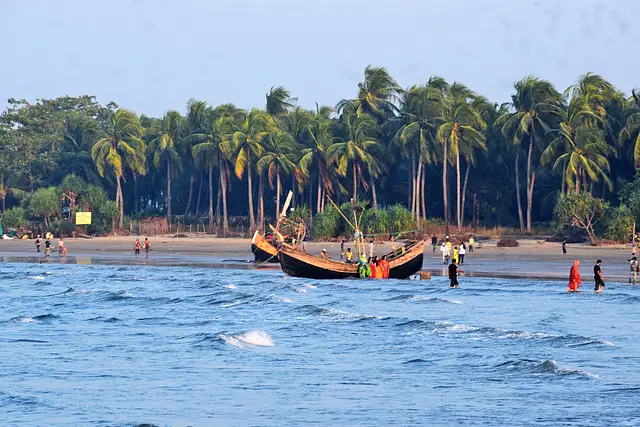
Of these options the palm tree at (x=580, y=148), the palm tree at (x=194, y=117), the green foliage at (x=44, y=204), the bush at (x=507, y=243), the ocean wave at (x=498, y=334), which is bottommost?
the ocean wave at (x=498, y=334)

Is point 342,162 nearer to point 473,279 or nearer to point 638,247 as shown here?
point 638,247

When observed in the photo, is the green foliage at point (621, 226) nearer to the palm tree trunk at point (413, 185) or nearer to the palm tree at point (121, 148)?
the palm tree trunk at point (413, 185)

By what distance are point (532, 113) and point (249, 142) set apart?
23.0 meters

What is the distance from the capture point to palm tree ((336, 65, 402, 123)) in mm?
84125

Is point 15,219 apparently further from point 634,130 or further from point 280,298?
point 280,298

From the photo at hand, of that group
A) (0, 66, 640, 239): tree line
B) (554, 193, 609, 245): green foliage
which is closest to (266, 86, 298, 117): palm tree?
(0, 66, 640, 239): tree line

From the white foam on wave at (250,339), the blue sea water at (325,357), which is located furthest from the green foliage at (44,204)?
the white foam on wave at (250,339)

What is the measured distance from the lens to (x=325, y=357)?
24.3 m

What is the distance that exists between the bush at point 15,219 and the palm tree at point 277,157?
842 inches

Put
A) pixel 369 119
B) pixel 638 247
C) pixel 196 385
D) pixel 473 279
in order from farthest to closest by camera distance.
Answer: pixel 369 119
pixel 638 247
pixel 473 279
pixel 196 385

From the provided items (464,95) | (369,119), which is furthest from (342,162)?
(464,95)

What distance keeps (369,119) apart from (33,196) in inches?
1150

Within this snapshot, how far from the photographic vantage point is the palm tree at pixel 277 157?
272 feet

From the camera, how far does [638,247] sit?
5875cm
